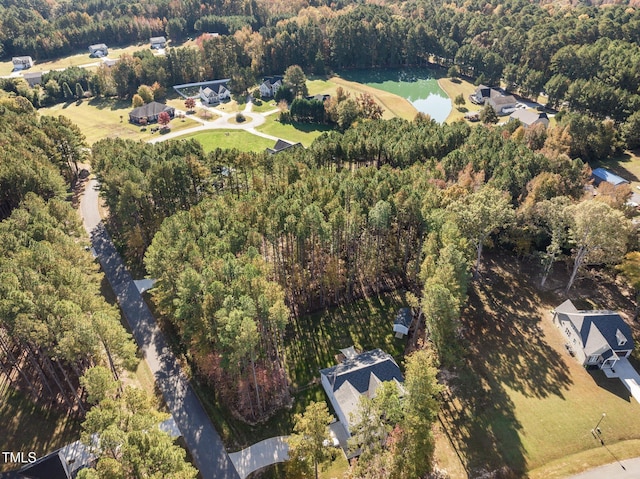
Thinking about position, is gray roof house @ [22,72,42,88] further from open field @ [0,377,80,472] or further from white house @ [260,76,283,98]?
open field @ [0,377,80,472]

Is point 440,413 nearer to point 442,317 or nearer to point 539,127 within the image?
point 442,317

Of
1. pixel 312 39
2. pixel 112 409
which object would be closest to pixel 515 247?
pixel 112 409

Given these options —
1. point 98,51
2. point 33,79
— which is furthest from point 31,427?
point 98,51

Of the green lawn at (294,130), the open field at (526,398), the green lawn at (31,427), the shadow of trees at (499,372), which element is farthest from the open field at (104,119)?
the open field at (526,398)

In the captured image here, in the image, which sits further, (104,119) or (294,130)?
(104,119)

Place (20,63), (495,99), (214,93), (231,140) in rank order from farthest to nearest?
(20,63) → (214,93) → (495,99) → (231,140)

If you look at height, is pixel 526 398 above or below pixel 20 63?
above

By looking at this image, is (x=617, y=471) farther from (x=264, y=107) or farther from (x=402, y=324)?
(x=264, y=107)
